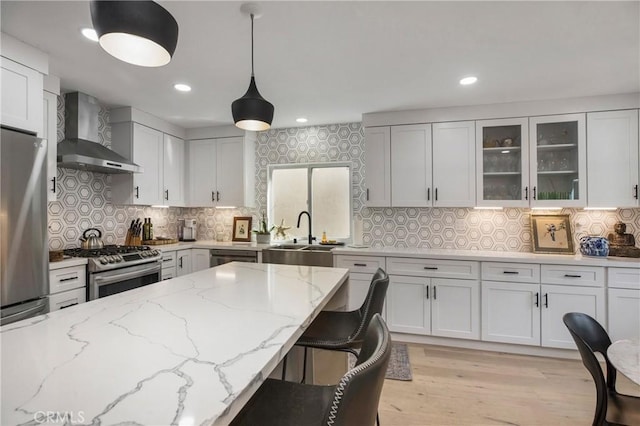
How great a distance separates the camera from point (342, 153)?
13.4 ft

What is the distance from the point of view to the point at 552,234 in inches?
127

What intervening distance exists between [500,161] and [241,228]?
3306 millimetres

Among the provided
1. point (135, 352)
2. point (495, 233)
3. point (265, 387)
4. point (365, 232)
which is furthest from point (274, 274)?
point (495, 233)

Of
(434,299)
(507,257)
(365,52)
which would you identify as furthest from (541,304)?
(365,52)

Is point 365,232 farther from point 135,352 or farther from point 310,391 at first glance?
point 135,352

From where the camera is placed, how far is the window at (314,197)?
13.5 ft

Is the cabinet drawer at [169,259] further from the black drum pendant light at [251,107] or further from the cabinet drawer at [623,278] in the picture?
the cabinet drawer at [623,278]

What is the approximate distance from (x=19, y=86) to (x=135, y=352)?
2.38 metres

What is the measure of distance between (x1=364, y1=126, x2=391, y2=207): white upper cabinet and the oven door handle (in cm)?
244

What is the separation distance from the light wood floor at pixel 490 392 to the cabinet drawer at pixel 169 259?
263cm

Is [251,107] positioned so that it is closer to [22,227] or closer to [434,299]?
[22,227]

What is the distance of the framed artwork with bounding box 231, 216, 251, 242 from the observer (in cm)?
428

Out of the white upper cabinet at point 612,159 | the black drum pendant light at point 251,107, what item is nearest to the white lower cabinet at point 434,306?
the white upper cabinet at point 612,159

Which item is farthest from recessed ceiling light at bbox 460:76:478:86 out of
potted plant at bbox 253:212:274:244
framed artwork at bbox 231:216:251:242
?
framed artwork at bbox 231:216:251:242
